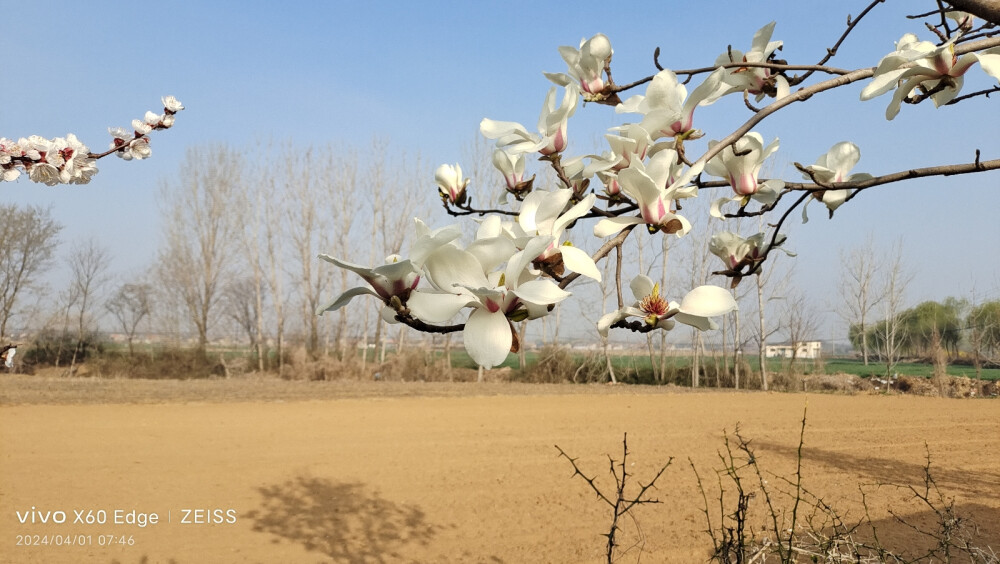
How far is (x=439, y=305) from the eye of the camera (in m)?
0.38

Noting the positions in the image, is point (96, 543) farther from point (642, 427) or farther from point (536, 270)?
point (642, 427)

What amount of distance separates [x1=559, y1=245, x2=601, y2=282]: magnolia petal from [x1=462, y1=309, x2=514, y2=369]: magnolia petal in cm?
6

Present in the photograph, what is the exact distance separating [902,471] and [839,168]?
19.0 feet

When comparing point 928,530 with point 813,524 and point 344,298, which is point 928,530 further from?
point 344,298

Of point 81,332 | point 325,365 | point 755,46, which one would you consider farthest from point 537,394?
point 81,332

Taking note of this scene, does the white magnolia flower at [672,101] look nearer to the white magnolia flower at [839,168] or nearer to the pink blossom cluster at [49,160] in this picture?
the white magnolia flower at [839,168]

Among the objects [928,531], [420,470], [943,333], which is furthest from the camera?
[943,333]

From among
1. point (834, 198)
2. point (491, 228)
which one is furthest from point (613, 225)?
point (834, 198)

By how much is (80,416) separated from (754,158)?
896 centimetres

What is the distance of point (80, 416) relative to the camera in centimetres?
764

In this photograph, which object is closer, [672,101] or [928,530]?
[672,101]

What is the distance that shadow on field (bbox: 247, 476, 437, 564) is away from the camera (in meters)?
3.47

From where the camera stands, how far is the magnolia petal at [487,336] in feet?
1.31

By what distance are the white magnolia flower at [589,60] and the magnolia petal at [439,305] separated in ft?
1.32
